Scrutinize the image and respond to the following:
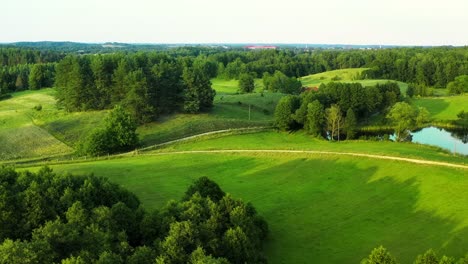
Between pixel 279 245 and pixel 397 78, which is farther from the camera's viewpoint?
pixel 397 78

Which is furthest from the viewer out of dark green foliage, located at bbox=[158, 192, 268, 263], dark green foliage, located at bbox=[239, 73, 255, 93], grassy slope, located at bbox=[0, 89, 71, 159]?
dark green foliage, located at bbox=[239, 73, 255, 93]

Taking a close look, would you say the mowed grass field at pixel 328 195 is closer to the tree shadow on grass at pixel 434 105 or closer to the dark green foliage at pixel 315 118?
the dark green foliage at pixel 315 118

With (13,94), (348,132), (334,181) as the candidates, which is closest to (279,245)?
(334,181)

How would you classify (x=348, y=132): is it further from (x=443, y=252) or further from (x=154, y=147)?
(x=443, y=252)

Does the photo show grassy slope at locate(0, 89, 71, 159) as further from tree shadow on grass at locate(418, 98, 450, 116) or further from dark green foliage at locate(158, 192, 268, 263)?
tree shadow on grass at locate(418, 98, 450, 116)

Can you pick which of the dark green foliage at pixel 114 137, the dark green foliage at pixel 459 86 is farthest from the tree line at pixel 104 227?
the dark green foliage at pixel 459 86

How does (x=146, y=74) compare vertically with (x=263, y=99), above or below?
above

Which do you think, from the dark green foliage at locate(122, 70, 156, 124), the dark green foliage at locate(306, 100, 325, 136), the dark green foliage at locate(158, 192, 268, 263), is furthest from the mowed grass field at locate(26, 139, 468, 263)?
the dark green foliage at locate(306, 100, 325, 136)
